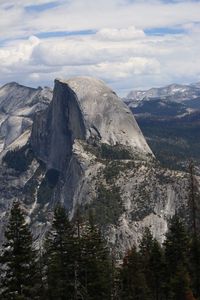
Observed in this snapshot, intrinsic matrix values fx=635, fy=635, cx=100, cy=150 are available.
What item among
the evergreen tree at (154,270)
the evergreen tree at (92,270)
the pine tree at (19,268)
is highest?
the pine tree at (19,268)

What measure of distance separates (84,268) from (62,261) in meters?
2.50

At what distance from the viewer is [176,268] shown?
79562 millimetres

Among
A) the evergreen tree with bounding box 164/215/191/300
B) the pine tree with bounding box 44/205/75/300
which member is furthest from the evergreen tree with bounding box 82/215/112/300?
the evergreen tree with bounding box 164/215/191/300

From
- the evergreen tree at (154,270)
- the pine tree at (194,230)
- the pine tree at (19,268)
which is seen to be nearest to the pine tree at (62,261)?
the pine tree at (19,268)

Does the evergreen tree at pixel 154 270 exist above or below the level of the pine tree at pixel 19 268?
below

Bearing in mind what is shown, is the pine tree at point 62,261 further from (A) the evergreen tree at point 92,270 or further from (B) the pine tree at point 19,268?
(B) the pine tree at point 19,268

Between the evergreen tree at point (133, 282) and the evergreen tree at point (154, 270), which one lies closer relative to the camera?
the evergreen tree at point (133, 282)

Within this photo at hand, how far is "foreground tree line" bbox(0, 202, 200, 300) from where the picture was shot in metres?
52.5

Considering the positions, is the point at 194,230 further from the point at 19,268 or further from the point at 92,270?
the point at 19,268

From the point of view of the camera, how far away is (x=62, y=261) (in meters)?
66.0

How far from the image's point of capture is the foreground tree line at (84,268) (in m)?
52.5

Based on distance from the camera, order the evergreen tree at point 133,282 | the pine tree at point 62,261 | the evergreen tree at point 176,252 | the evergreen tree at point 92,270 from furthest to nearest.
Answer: the evergreen tree at point 133,282
the evergreen tree at point 176,252
the evergreen tree at point 92,270
the pine tree at point 62,261

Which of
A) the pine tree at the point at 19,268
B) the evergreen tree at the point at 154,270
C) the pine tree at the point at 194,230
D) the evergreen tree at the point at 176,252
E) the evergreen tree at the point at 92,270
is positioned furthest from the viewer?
the evergreen tree at the point at 154,270

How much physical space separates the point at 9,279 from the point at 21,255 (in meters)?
2.92
